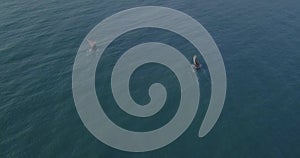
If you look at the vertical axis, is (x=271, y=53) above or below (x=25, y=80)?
above

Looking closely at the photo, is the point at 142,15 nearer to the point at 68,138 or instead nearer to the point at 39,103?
the point at 39,103

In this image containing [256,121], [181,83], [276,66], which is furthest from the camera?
[276,66]

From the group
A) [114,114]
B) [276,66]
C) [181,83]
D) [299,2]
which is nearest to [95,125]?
[114,114]

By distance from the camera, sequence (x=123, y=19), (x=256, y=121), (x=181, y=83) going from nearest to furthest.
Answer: (x=256, y=121) → (x=181, y=83) → (x=123, y=19)

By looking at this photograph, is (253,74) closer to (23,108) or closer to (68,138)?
(68,138)

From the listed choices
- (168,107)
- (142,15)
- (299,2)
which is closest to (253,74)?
(168,107)

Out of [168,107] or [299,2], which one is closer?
[168,107]
